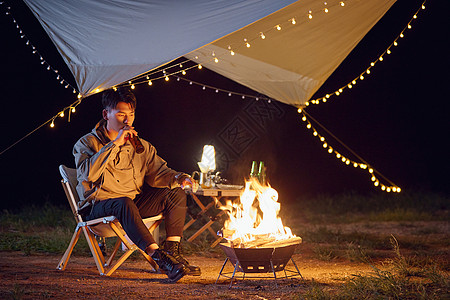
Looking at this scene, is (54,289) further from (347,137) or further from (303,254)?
(347,137)

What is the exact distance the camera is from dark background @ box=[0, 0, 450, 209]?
710cm

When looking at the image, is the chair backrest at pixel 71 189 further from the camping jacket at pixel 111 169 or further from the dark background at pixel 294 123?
the dark background at pixel 294 123

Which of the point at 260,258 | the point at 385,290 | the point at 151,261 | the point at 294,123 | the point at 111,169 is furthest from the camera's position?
the point at 294,123

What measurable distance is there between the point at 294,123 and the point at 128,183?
18.1 feet

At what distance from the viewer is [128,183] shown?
3.58 meters

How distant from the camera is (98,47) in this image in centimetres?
350

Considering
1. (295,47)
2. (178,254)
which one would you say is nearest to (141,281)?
(178,254)

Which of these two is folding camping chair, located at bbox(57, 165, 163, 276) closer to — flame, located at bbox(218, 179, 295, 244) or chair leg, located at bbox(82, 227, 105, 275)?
chair leg, located at bbox(82, 227, 105, 275)

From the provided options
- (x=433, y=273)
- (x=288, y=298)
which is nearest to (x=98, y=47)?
(x=288, y=298)

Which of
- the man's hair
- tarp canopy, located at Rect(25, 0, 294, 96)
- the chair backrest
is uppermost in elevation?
tarp canopy, located at Rect(25, 0, 294, 96)

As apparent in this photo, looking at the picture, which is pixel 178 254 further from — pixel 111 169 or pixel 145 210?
pixel 111 169

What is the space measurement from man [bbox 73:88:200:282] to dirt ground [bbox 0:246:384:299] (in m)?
0.21

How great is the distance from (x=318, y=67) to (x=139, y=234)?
248 centimetres

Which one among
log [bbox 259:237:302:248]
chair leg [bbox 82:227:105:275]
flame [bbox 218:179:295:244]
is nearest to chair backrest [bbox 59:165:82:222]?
chair leg [bbox 82:227:105:275]
